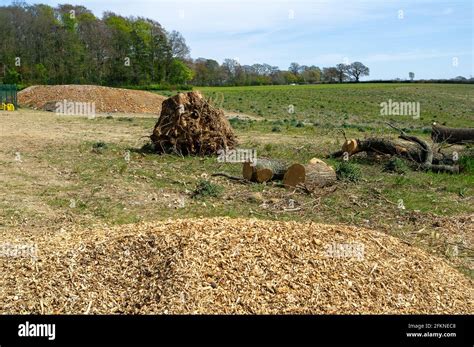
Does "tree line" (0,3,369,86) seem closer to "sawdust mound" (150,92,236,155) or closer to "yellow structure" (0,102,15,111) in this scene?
"yellow structure" (0,102,15,111)

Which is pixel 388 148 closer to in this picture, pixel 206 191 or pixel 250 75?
pixel 206 191

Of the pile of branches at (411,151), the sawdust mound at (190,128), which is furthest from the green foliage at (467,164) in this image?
the sawdust mound at (190,128)

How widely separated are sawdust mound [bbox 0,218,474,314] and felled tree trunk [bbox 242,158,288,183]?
483cm

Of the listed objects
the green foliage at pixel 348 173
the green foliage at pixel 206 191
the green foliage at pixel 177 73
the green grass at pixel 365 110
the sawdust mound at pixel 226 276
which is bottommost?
the sawdust mound at pixel 226 276

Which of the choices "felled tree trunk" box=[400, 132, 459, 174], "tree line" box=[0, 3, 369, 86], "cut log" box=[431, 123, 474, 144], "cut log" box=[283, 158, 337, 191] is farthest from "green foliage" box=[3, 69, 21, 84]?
"cut log" box=[283, 158, 337, 191]

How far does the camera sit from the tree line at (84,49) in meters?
56.7

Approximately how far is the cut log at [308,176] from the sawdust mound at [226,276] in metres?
4.29

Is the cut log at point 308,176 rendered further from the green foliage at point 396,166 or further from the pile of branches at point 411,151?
the pile of branches at point 411,151

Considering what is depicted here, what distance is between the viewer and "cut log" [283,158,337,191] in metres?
10.9

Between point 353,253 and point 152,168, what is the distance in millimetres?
7748

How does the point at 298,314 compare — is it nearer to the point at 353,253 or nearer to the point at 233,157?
the point at 353,253

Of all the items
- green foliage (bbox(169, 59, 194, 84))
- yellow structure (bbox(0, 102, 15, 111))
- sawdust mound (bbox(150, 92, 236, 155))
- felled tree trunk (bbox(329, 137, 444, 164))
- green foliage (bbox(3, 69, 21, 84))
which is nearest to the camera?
felled tree trunk (bbox(329, 137, 444, 164))

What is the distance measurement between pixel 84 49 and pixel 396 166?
2133 inches
